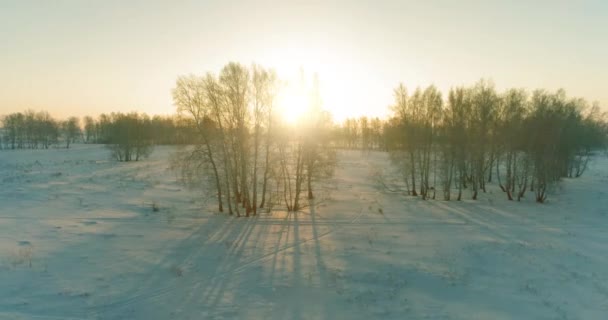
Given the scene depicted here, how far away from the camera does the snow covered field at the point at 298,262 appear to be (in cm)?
997

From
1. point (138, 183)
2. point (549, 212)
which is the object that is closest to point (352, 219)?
point (549, 212)

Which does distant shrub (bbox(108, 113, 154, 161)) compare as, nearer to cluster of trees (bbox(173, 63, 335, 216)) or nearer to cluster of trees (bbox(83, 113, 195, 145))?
cluster of trees (bbox(83, 113, 195, 145))

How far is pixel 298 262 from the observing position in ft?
45.4

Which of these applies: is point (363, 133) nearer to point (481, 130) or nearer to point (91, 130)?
point (481, 130)

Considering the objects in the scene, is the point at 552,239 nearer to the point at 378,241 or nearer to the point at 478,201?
the point at 378,241

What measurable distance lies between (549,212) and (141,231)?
1108 inches

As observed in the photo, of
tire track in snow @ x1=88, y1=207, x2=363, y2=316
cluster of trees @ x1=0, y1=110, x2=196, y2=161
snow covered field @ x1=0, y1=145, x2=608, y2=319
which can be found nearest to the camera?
tire track in snow @ x1=88, y1=207, x2=363, y2=316

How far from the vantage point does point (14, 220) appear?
18328 millimetres

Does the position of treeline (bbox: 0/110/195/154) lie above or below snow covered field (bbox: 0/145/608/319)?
above

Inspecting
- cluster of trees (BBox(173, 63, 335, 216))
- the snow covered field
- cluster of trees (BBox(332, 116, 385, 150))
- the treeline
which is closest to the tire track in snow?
the snow covered field

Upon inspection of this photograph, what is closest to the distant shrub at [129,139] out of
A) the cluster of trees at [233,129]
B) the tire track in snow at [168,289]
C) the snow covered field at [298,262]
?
A: the snow covered field at [298,262]

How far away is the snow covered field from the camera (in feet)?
32.7

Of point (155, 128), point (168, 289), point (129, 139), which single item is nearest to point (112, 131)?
point (129, 139)

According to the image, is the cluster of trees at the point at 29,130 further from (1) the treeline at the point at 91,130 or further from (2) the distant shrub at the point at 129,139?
(2) the distant shrub at the point at 129,139
